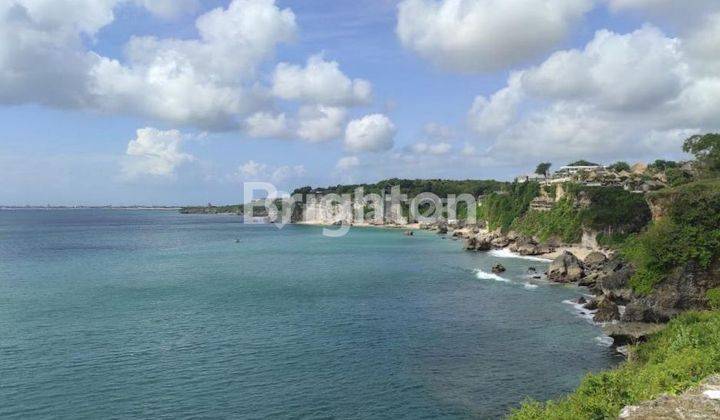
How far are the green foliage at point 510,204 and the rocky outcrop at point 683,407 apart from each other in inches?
4127

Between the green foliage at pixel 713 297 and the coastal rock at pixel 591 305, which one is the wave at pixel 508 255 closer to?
the coastal rock at pixel 591 305

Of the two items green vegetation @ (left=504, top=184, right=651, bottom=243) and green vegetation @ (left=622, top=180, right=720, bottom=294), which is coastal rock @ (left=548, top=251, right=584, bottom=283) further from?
green vegetation @ (left=504, top=184, right=651, bottom=243)

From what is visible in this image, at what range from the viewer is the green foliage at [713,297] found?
138 ft

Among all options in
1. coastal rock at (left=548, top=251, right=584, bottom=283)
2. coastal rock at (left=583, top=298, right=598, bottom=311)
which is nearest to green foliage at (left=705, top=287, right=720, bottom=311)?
coastal rock at (left=583, top=298, right=598, bottom=311)

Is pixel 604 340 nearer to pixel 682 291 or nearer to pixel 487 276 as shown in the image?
pixel 682 291

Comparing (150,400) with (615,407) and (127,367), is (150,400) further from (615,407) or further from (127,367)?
(615,407)

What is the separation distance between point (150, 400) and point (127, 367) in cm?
577

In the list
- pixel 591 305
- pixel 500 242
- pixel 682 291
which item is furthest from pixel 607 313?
pixel 500 242

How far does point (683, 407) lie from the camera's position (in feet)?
48.9

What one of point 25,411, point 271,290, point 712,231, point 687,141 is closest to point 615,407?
point 25,411

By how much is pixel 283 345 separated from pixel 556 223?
7598 centimetres

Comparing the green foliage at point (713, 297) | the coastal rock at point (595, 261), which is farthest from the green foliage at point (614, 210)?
the green foliage at point (713, 297)

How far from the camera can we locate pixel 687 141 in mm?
83688

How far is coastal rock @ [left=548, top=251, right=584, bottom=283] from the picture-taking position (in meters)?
65.4
